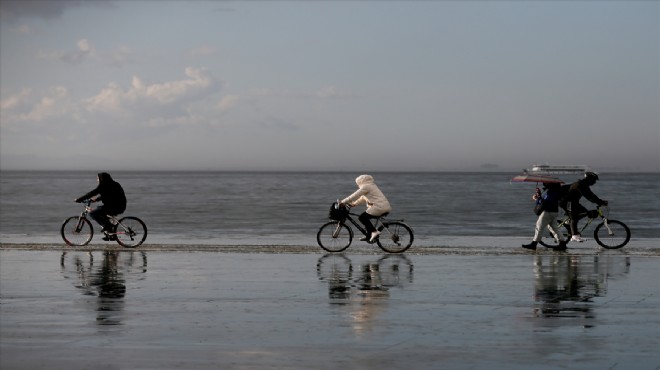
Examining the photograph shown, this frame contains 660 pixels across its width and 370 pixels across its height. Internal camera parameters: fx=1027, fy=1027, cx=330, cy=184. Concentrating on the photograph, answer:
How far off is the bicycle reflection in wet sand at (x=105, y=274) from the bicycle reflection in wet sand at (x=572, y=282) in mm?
5462

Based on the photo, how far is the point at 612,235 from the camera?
26.2m

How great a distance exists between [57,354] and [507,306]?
6.45 m

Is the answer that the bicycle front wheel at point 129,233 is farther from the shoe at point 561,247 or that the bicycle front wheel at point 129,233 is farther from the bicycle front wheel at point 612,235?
the bicycle front wheel at point 612,235

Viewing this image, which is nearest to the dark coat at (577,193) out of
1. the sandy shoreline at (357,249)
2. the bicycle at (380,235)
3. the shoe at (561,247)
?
the shoe at (561,247)

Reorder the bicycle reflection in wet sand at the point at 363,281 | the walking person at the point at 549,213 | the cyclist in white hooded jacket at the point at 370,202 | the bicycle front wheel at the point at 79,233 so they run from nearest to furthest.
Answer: the bicycle reflection in wet sand at the point at 363,281, the cyclist in white hooded jacket at the point at 370,202, the walking person at the point at 549,213, the bicycle front wheel at the point at 79,233

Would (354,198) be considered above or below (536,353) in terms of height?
above

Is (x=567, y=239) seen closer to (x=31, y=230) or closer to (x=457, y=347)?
(x=457, y=347)

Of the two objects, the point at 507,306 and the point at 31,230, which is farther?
the point at 31,230

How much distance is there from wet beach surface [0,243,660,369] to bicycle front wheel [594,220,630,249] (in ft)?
12.6

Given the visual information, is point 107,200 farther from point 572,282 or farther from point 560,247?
point 572,282

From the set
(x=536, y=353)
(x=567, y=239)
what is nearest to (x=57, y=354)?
(x=536, y=353)

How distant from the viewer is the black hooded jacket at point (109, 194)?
26.0m

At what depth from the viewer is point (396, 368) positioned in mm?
9133

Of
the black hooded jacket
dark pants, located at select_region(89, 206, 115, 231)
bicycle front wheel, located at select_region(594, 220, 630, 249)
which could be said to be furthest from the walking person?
dark pants, located at select_region(89, 206, 115, 231)
